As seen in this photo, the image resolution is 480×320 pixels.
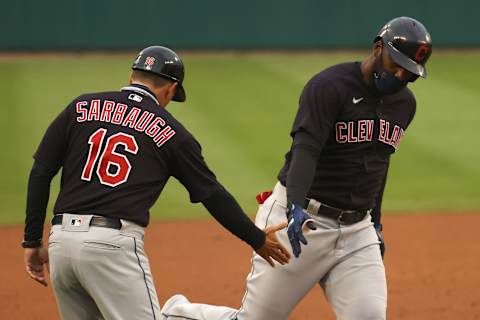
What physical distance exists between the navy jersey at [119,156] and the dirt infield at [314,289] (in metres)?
2.37

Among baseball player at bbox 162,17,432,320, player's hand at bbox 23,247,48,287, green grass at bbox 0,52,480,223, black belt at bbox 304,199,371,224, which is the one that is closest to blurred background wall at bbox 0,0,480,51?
green grass at bbox 0,52,480,223

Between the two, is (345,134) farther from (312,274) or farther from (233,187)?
(233,187)

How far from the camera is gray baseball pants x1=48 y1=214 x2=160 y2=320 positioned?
4410 mm

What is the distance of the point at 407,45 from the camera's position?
4.97 m

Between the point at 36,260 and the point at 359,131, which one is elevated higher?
the point at 359,131

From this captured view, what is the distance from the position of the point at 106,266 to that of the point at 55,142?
2.05ft

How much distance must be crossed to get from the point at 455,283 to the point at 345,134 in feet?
9.12

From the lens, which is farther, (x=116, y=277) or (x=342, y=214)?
(x=342, y=214)

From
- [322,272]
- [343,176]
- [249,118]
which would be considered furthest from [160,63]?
[249,118]

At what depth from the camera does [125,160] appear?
14.7ft

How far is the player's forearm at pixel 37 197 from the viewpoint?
182 inches

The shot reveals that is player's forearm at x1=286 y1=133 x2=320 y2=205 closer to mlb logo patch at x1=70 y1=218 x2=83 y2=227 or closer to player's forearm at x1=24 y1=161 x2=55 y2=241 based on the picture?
mlb logo patch at x1=70 y1=218 x2=83 y2=227

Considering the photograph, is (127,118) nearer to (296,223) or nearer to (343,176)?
(296,223)

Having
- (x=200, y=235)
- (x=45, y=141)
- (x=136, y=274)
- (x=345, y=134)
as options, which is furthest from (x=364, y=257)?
(x=200, y=235)
